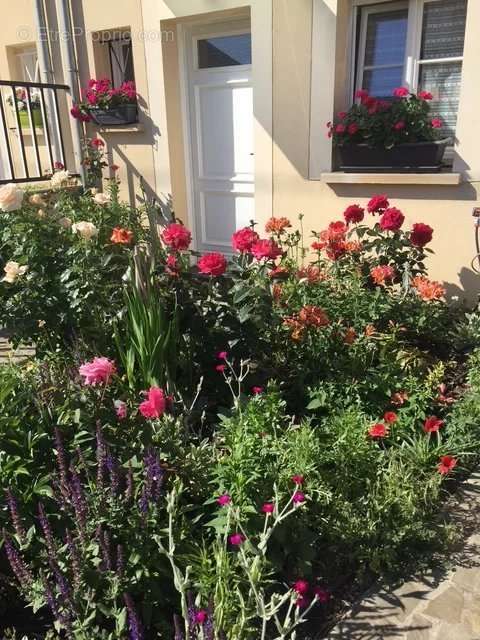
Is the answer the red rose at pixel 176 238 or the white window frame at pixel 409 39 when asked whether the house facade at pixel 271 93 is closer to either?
the white window frame at pixel 409 39

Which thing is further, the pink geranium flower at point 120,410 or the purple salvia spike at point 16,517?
the pink geranium flower at point 120,410

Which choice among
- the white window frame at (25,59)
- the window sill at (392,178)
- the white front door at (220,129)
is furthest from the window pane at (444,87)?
the white window frame at (25,59)

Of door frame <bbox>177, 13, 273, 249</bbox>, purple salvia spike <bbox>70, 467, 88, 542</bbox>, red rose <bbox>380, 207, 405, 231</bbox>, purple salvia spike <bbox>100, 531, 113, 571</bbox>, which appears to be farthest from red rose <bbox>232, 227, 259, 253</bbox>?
door frame <bbox>177, 13, 273, 249</bbox>

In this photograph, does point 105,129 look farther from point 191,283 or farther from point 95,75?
point 191,283

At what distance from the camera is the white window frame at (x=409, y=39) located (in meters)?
4.10

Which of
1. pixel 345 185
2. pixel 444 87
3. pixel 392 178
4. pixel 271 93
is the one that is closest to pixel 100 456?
pixel 392 178

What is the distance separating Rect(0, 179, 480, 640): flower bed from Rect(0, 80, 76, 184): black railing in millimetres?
3298

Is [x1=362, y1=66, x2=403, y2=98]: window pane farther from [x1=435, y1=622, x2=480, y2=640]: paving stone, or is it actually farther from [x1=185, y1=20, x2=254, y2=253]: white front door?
[x1=435, y1=622, x2=480, y2=640]: paving stone

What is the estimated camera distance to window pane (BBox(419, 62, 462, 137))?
4.11 m

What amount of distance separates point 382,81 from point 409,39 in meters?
0.37

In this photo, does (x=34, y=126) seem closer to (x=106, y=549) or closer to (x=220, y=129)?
(x=220, y=129)

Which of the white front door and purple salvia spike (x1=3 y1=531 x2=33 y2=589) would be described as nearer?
purple salvia spike (x1=3 y1=531 x2=33 y2=589)

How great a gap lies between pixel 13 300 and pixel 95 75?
156 inches

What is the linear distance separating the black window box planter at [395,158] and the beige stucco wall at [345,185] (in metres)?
0.15
